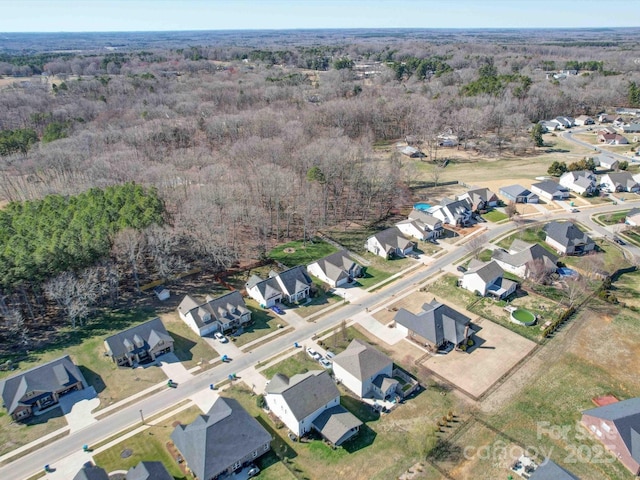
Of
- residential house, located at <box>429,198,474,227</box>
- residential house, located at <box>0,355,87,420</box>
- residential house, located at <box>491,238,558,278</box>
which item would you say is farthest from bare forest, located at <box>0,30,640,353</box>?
residential house, located at <box>491,238,558,278</box>

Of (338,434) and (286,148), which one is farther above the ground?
(286,148)

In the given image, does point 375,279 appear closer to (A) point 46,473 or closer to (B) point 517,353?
(B) point 517,353

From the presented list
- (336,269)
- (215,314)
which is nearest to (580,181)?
(336,269)

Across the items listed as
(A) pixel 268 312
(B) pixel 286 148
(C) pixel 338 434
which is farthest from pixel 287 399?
(B) pixel 286 148

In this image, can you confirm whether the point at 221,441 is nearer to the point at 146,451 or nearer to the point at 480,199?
the point at 146,451

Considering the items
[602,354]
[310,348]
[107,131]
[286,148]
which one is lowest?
[602,354]

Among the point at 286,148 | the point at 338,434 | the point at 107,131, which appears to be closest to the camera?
the point at 338,434
